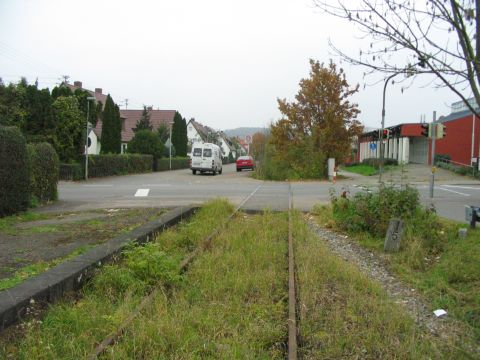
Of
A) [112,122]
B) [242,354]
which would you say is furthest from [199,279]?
[112,122]

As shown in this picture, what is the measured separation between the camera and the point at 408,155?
51.0m

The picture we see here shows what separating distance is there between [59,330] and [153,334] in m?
0.87

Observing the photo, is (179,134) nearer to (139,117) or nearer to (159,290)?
(139,117)

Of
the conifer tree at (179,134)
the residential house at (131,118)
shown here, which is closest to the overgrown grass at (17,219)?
the conifer tree at (179,134)

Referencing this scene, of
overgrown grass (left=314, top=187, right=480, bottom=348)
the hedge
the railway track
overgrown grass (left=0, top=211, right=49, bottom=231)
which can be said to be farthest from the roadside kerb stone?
the hedge

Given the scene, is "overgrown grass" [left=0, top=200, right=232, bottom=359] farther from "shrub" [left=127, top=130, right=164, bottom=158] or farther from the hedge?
the hedge

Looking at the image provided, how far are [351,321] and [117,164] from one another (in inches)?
1334

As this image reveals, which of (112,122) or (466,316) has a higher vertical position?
(112,122)

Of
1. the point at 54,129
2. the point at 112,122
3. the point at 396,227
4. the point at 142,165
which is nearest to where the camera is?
the point at 396,227

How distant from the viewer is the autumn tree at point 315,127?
32.9 m

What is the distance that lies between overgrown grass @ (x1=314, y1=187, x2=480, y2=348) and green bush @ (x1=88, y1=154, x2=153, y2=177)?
80.4 feet

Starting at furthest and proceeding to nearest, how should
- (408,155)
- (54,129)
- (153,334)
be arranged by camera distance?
1. (408,155)
2. (54,129)
3. (153,334)

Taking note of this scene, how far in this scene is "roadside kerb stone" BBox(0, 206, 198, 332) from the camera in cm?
425

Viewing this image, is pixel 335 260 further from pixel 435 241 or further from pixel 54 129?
pixel 54 129
